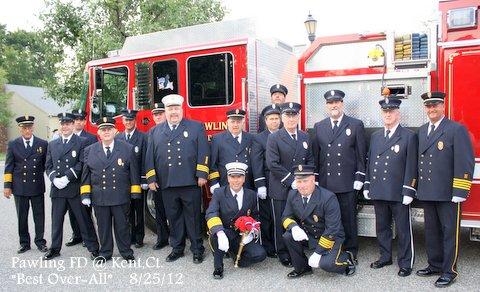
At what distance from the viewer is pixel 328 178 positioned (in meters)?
5.07

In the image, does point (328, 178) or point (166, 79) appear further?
point (166, 79)

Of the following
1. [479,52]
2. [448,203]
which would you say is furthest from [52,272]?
[479,52]

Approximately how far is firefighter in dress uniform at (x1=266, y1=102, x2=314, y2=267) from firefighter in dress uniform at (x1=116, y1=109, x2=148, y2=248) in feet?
6.11

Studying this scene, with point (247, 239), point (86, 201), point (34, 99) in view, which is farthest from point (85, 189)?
point (34, 99)

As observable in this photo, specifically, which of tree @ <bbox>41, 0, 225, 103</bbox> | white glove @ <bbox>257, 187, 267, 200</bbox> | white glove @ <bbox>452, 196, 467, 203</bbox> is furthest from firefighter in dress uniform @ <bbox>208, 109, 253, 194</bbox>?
tree @ <bbox>41, 0, 225, 103</bbox>

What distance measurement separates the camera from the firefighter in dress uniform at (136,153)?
606cm

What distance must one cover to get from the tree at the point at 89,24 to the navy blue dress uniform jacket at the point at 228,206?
28.9 feet

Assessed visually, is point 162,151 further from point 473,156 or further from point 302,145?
point 473,156

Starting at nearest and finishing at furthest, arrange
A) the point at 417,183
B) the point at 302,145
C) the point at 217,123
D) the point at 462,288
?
the point at 462,288 → the point at 417,183 → the point at 302,145 → the point at 217,123

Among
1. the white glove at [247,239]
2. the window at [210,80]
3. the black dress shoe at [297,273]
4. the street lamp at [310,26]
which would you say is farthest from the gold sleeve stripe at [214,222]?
the street lamp at [310,26]

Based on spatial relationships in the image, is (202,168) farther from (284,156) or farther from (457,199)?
(457,199)

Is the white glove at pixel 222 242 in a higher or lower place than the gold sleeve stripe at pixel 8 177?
lower

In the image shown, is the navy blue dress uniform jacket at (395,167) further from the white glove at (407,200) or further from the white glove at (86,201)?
the white glove at (86,201)

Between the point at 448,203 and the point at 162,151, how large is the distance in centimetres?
316
